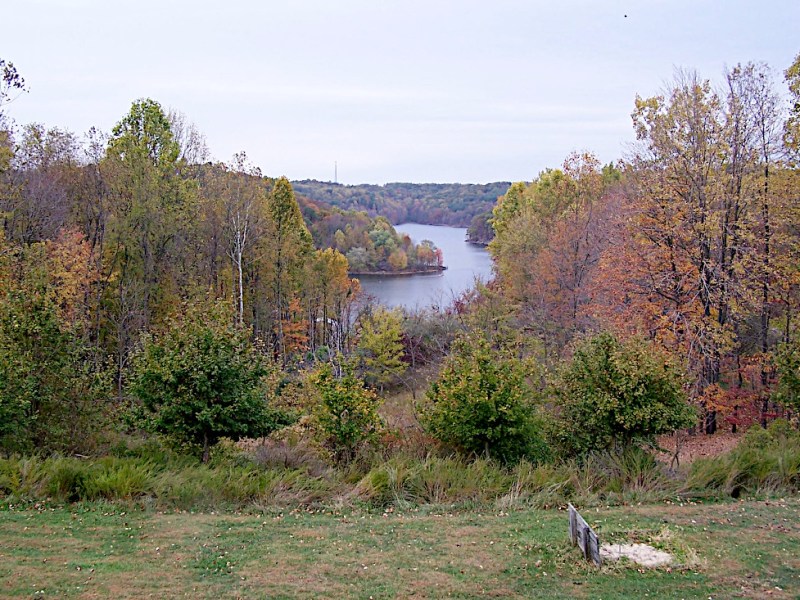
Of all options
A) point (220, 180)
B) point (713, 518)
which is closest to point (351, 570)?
point (713, 518)

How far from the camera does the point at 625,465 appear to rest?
32.8 feet

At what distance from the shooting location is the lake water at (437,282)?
48.4 meters

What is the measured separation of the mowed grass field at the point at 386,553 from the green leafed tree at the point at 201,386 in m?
2.16

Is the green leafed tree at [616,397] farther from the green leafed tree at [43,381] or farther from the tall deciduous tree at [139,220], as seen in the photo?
the tall deciduous tree at [139,220]

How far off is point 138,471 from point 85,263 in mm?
12298

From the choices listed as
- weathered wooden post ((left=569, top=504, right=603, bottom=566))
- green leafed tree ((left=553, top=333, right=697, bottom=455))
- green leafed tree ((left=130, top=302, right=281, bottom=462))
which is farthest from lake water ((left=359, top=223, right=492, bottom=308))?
weathered wooden post ((left=569, top=504, right=603, bottom=566))

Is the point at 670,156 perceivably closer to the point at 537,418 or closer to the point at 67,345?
the point at 537,418

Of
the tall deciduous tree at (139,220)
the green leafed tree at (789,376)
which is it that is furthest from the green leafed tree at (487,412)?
the tall deciduous tree at (139,220)

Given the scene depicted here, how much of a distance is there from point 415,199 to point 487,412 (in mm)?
A: 123678

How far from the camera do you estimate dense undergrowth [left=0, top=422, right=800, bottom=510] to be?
874 centimetres

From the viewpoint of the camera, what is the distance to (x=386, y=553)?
6.92 m

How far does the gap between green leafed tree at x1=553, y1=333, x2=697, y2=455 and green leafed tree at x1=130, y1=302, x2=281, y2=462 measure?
546 cm

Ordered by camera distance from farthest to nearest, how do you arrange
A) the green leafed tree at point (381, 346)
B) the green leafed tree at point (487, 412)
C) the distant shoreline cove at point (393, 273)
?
the distant shoreline cove at point (393, 273) → the green leafed tree at point (381, 346) → the green leafed tree at point (487, 412)

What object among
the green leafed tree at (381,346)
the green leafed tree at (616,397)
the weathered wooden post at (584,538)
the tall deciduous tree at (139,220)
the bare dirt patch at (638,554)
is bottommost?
the green leafed tree at (381,346)
